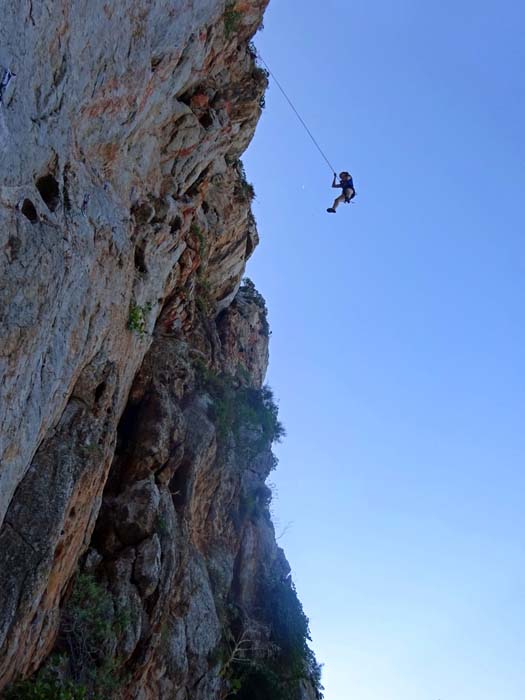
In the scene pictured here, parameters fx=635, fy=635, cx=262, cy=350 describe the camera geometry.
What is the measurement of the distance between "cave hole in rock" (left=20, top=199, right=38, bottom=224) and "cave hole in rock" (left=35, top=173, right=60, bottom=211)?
0.72 meters

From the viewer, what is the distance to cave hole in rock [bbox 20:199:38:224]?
8.77m

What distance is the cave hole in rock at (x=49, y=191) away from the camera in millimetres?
9672

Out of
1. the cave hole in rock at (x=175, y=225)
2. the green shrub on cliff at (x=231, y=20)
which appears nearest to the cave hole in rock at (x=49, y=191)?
the cave hole in rock at (x=175, y=225)

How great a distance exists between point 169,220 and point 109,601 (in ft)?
29.2

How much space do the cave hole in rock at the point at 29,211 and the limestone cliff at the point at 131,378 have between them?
2 centimetres

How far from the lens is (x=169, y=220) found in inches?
624

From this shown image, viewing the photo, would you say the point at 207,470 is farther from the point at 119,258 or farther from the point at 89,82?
the point at 89,82

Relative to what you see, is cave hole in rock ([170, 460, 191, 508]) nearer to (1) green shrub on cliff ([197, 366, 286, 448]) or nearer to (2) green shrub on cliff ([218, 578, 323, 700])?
(1) green shrub on cliff ([197, 366, 286, 448])

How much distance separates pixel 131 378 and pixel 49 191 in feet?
20.1

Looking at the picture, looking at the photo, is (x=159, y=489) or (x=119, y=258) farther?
(x=159, y=489)

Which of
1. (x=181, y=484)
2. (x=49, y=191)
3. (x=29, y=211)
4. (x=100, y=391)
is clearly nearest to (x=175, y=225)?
(x=100, y=391)

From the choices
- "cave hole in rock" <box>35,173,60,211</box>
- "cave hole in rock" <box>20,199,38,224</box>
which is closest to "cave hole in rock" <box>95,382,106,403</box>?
"cave hole in rock" <box>35,173,60,211</box>

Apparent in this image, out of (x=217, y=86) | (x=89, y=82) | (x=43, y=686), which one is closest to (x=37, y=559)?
(x=43, y=686)

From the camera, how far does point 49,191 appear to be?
9.87 metres
